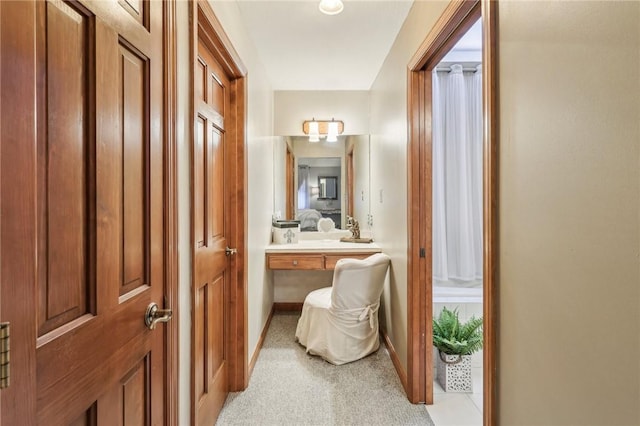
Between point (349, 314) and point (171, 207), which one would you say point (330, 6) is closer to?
point (171, 207)

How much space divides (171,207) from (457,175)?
8.52ft

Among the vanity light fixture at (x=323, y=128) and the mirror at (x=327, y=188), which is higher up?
the vanity light fixture at (x=323, y=128)

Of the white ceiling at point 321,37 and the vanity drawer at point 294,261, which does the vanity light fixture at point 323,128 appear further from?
the vanity drawer at point 294,261

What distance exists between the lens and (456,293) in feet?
9.52

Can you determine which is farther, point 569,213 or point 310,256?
point 310,256

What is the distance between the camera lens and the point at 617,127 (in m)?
0.68

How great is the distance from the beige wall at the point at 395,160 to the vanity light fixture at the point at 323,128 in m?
0.53

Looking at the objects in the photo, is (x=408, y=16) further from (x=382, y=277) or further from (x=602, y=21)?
(x=382, y=277)

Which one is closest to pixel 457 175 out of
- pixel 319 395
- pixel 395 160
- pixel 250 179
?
pixel 395 160

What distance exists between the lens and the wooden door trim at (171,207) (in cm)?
112

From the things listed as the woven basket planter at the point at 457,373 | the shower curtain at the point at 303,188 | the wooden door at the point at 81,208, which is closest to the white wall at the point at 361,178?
the shower curtain at the point at 303,188

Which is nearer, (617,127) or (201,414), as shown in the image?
(617,127)

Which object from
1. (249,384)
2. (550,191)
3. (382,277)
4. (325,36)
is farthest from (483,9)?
(249,384)

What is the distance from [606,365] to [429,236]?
4.52 ft
